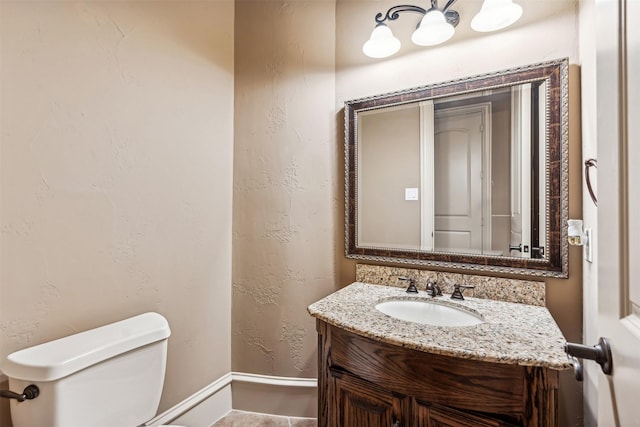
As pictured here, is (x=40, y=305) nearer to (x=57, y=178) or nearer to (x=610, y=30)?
(x=57, y=178)

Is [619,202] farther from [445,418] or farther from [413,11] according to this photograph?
[413,11]

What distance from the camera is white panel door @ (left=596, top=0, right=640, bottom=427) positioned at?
1.48 feet

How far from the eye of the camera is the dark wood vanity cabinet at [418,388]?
809 millimetres

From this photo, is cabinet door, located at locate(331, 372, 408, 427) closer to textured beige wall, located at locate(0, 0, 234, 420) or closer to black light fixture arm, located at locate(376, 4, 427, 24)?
textured beige wall, located at locate(0, 0, 234, 420)

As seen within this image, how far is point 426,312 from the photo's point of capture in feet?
4.26

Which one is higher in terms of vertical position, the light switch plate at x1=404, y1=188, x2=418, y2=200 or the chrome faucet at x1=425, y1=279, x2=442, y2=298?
the light switch plate at x1=404, y1=188, x2=418, y2=200

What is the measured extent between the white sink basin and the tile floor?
848 mm

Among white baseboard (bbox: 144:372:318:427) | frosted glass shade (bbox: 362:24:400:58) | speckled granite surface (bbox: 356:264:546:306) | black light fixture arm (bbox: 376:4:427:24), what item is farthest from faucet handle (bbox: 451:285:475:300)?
black light fixture arm (bbox: 376:4:427:24)

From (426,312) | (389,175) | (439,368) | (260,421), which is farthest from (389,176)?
(260,421)

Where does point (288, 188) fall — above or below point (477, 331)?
above

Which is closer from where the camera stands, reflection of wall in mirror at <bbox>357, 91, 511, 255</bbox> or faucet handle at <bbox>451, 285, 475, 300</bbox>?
faucet handle at <bbox>451, 285, 475, 300</bbox>

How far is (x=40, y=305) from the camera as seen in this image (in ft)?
3.33

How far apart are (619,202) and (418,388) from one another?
73 centimetres

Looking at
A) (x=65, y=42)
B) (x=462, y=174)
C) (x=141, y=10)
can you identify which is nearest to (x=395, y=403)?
(x=462, y=174)
